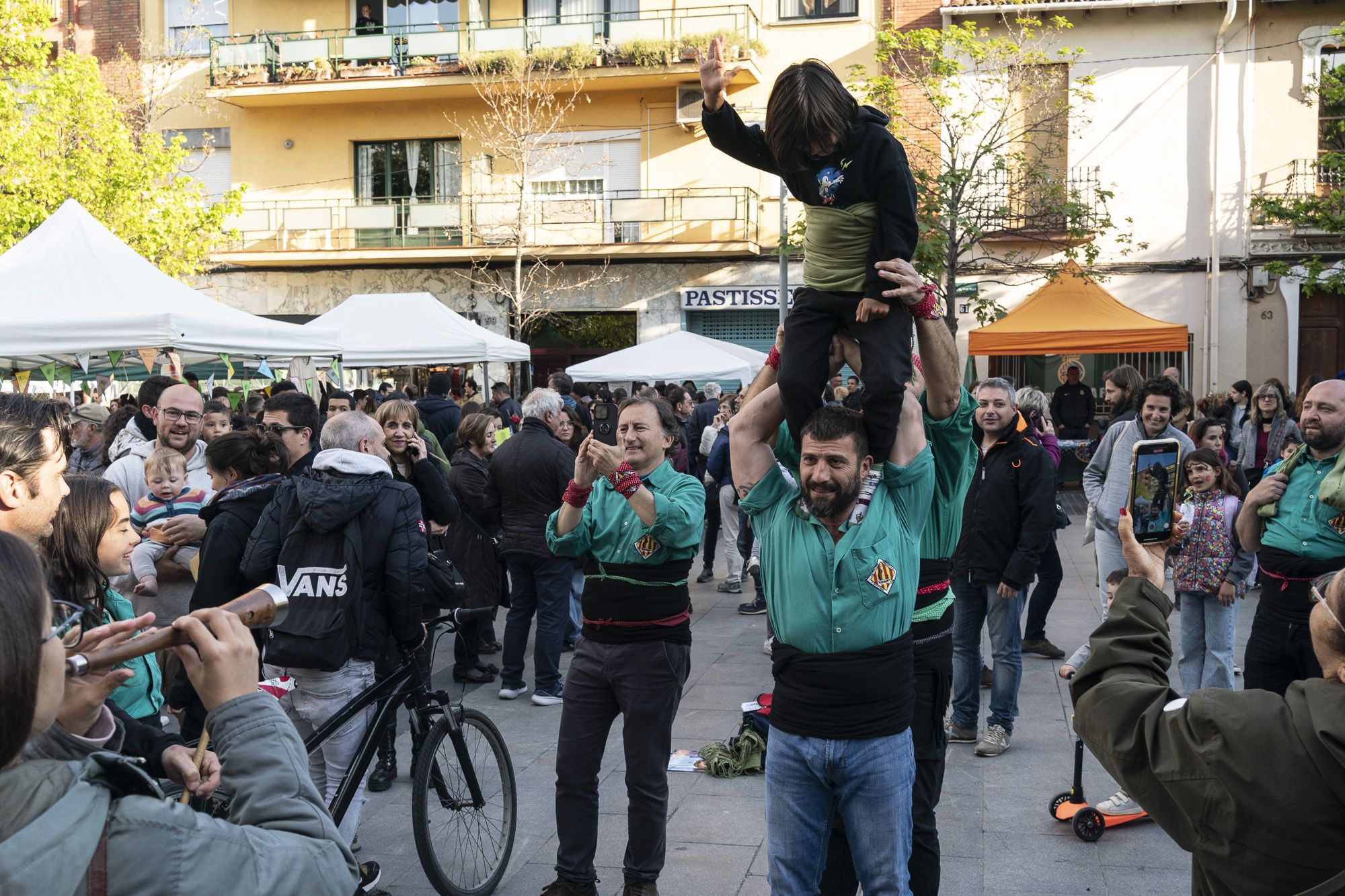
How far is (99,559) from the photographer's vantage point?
3.58 metres

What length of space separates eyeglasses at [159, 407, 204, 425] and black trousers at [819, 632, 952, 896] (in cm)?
439

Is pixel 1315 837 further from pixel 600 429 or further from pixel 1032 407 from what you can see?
pixel 1032 407

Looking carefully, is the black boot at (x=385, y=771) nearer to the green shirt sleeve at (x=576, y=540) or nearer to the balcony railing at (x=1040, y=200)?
the green shirt sleeve at (x=576, y=540)

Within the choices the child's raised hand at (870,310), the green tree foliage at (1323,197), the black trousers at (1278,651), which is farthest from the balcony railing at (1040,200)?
the child's raised hand at (870,310)

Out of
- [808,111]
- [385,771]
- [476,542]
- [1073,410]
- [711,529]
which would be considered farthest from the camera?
[1073,410]

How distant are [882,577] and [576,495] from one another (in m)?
1.73

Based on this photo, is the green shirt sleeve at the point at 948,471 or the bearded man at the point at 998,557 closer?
the green shirt sleeve at the point at 948,471

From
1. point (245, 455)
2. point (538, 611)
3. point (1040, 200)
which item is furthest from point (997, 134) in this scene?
point (245, 455)

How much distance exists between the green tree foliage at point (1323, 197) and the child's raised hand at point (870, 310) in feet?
55.2

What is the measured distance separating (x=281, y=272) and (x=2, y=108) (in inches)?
330

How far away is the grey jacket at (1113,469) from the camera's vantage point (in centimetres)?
729

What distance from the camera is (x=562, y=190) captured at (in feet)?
80.0

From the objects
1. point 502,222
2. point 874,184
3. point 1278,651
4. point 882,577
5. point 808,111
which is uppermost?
point 502,222

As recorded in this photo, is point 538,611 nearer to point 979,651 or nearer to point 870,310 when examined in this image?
point 979,651
